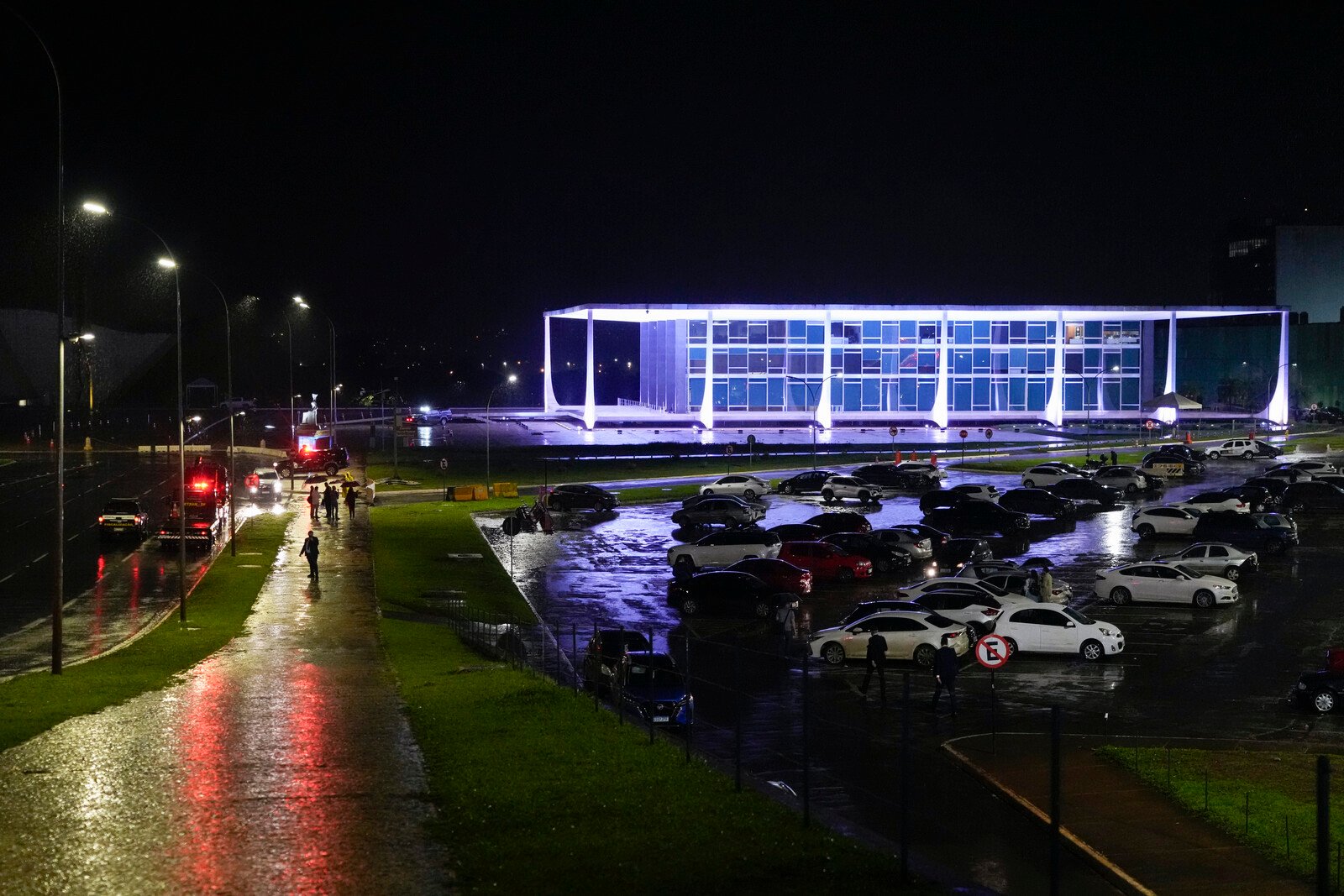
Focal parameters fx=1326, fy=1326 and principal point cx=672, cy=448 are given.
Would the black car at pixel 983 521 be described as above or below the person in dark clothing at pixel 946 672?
above

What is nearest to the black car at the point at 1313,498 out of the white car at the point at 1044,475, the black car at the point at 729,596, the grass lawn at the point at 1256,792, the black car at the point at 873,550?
the white car at the point at 1044,475

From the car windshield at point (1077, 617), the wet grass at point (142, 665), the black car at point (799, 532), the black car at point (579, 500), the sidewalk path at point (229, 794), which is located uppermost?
the black car at point (579, 500)

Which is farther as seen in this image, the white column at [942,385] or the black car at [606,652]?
the white column at [942,385]

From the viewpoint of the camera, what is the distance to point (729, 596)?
32.0 m

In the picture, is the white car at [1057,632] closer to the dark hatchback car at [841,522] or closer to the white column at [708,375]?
the dark hatchback car at [841,522]

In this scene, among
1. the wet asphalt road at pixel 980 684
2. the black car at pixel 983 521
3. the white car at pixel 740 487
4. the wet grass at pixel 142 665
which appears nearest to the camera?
the wet asphalt road at pixel 980 684

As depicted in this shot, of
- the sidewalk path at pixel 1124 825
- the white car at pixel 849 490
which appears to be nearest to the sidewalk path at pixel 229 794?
the sidewalk path at pixel 1124 825

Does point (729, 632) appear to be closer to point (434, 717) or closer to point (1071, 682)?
point (1071, 682)

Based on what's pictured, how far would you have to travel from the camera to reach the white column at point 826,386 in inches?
3868

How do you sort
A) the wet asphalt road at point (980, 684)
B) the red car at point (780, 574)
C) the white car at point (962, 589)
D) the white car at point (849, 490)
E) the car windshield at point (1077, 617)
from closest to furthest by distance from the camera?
the wet asphalt road at point (980, 684) < the car windshield at point (1077, 617) < the white car at point (962, 589) < the red car at point (780, 574) < the white car at point (849, 490)

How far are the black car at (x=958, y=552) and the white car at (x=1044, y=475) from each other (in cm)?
1854

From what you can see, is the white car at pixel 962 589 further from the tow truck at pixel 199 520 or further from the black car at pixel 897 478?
the black car at pixel 897 478

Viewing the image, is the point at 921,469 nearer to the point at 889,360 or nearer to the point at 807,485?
the point at 807,485

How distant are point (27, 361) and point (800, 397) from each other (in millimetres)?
74254
